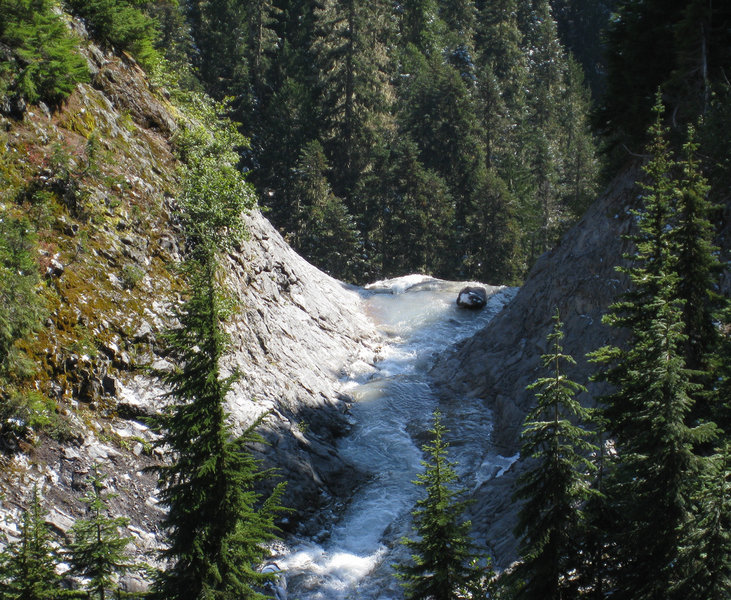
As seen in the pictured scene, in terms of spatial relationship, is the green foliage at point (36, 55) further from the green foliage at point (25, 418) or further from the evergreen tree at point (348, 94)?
the evergreen tree at point (348, 94)

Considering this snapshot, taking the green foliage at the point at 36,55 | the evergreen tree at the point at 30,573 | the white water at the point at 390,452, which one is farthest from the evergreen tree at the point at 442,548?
the green foliage at the point at 36,55

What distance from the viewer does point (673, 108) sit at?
17391mm

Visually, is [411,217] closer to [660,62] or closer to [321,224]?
[321,224]

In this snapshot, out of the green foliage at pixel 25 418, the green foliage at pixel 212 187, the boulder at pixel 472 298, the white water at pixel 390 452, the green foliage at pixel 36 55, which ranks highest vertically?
the green foliage at pixel 36 55

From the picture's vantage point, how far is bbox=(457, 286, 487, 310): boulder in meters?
32.2

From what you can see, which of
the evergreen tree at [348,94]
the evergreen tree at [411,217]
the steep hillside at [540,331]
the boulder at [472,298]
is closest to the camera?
the steep hillside at [540,331]

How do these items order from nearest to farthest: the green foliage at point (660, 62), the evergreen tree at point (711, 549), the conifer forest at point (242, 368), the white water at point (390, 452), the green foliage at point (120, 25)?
1. the evergreen tree at point (711, 549)
2. the conifer forest at point (242, 368)
3. the white water at point (390, 452)
4. the green foliage at point (660, 62)
5. the green foliage at point (120, 25)

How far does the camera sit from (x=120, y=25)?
19562 millimetres

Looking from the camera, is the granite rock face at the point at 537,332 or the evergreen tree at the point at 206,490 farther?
the granite rock face at the point at 537,332

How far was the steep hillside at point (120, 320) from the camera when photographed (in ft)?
39.2

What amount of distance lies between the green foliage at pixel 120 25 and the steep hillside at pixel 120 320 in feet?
2.01

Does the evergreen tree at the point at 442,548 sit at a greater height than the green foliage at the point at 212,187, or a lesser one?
lesser

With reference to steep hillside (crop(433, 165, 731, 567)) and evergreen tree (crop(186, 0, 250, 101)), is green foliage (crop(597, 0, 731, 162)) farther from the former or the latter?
evergreen tree (crop(186, 0, 250, 101))

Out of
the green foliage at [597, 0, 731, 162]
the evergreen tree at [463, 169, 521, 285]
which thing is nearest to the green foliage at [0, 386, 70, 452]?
the green foliage at [597, 0, 731, 162]
